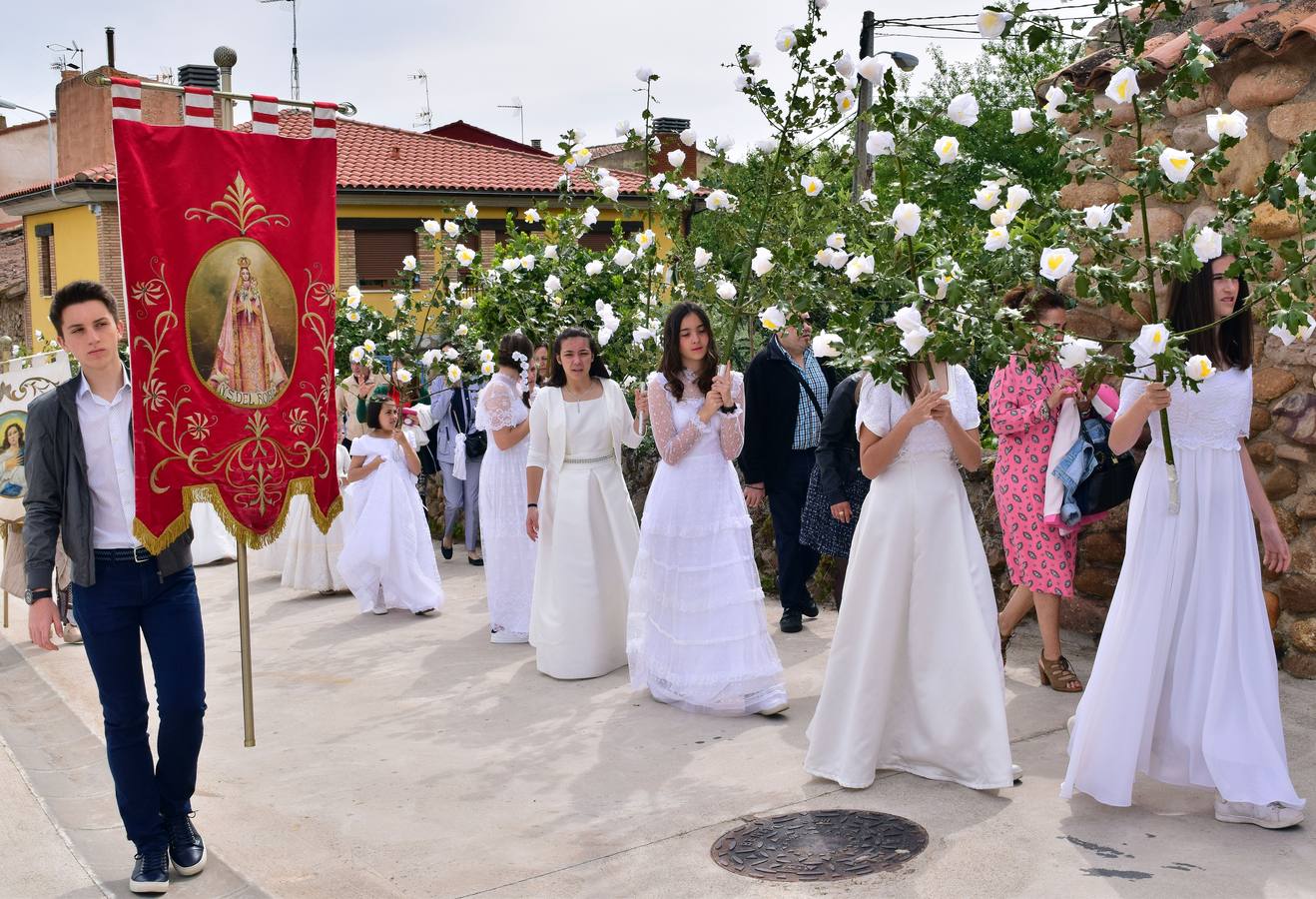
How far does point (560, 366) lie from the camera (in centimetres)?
793

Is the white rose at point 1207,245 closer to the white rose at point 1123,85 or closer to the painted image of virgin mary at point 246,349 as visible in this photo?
the white rose at point 1123,85

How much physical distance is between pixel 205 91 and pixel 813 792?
11.7 feet

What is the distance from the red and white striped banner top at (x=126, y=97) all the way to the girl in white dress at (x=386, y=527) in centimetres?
554

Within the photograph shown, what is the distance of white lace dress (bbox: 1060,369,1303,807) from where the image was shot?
4676mm

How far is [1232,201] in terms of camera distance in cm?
429

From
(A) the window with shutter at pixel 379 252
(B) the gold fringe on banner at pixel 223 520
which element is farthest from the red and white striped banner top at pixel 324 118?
(A) the window with shutter at pixel 379 252

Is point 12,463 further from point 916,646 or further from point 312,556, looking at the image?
point 916,646

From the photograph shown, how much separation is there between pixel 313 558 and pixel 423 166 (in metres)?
24.8

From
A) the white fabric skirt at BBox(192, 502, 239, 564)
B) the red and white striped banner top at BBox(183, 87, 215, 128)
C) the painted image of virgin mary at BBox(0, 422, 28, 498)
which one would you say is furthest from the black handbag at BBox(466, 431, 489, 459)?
the red and white striped banner top at BBox(183, 87, 215, 128)

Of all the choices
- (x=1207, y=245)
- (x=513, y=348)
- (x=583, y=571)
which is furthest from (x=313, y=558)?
(x=1207, y=245)

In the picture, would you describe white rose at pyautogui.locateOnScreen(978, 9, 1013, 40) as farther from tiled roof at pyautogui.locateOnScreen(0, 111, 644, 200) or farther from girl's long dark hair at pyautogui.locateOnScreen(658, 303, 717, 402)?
tiled roof at pyautogui.locateOnScreen(0, 111, 644, 200)

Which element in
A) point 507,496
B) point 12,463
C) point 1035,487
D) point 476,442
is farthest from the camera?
point 476,442

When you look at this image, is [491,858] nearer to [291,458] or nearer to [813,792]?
[813,792]

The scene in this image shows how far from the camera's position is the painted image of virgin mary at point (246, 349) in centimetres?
496
